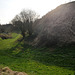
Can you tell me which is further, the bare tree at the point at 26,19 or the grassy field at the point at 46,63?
the bare tree at the point at 26,19

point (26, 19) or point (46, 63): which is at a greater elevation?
point (26, 19)

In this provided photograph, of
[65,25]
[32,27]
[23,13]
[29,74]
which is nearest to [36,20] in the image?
[32,27]

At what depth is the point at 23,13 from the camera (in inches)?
1829

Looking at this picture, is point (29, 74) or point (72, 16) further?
point (72, 16)

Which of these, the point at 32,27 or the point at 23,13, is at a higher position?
the point at 23,13

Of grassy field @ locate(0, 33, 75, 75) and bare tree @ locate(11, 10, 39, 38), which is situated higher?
bare tree @ locate(11, 10, 39, 38)

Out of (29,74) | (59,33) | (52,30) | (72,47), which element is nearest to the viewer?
(29,74)

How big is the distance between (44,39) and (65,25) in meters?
8.85

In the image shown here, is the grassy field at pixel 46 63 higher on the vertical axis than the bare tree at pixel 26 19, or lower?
lower

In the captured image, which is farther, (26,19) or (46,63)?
(26,19)

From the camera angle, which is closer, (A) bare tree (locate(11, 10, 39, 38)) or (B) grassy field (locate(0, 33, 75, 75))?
(B) grassy field (locate(0, 33, 75, 75))

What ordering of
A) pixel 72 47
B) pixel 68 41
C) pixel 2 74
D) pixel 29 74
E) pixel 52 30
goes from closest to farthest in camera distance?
pixel 2 74 < pixel 29 74 < pixel 72 47 < pixel 68 41 < pixel 52 30

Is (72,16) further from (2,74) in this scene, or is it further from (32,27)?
(2,74)

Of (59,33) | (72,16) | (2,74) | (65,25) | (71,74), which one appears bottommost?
(71,74)
